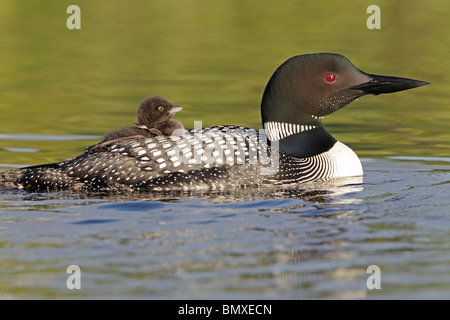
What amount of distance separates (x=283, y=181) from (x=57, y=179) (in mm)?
1639

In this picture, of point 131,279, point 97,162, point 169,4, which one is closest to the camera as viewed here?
point 131,279

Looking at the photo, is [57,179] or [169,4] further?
[169,4]

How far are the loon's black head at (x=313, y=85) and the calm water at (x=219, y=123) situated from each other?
25.5 inches

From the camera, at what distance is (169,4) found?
702 inches

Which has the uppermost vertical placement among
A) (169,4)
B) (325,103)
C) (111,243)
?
(169,4)

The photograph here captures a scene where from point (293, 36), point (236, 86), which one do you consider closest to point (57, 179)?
point (236, 86)

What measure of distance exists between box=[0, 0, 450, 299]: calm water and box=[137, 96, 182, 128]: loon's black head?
100cm

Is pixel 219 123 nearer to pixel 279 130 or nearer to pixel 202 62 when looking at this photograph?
pixel 279 130

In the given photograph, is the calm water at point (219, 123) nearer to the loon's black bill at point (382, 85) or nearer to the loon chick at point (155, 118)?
the loon's black bill at point (382, 85)

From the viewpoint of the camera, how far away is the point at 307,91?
22.8ft

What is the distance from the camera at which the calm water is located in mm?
4594

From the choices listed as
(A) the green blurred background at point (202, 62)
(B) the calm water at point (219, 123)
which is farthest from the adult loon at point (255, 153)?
(A) the green blurred background at point (202, 62)
